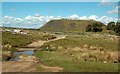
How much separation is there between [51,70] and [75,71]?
2738mm

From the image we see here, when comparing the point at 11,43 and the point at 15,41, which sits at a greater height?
the point at 15,41

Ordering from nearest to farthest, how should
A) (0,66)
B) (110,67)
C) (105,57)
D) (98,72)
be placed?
1. (98,72)
2. (110,67)
3. (0,66)
4. (105,57)

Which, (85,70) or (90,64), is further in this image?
(90,64)

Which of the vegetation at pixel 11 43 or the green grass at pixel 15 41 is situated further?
the green grass at pixel 15 41

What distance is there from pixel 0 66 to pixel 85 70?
34.7 feet

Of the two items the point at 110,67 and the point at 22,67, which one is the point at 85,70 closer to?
the point at 110,67

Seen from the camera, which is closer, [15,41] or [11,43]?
[11,43]

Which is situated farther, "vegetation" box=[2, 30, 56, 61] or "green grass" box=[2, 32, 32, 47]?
"green grass" box=[2, 32, 32, 47]

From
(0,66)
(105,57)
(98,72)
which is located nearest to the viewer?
(98,72)

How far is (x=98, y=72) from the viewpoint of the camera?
2770 centimetres

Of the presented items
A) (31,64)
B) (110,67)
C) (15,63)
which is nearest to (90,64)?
(110,67)

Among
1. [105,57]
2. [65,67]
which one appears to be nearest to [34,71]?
[65,67]

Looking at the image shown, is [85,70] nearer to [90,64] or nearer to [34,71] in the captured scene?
[90,64]

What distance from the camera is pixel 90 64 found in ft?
103
